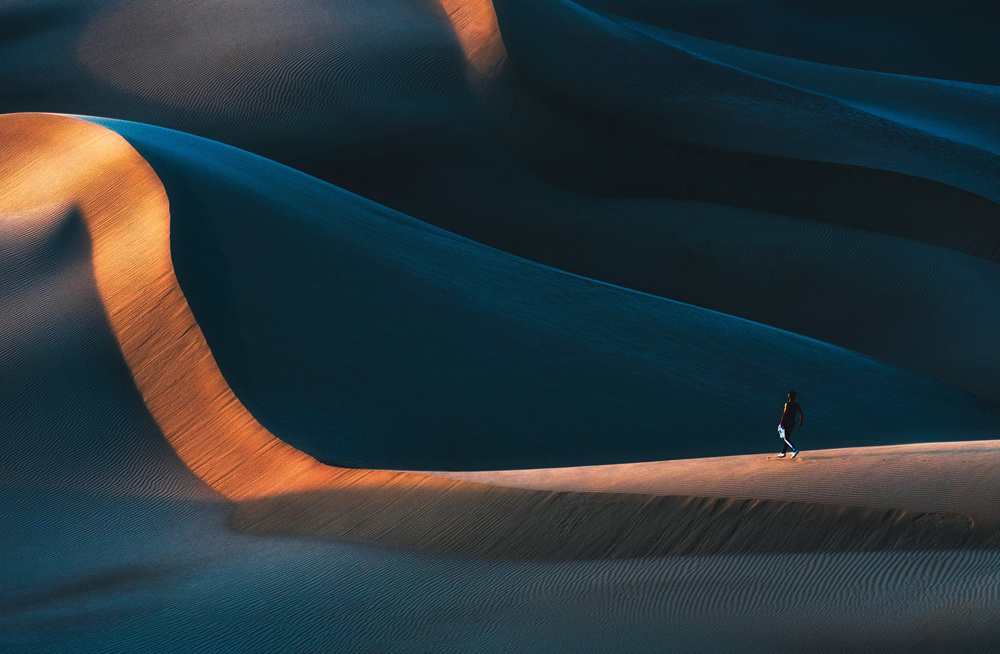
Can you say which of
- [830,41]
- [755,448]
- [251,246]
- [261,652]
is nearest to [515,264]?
[251,246]

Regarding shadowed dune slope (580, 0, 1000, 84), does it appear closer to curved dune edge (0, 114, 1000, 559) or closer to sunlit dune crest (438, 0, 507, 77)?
sunlit dune crest (438, 0, 507, 77)

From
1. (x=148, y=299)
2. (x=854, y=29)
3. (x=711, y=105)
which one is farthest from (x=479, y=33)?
(x=854, y=29)

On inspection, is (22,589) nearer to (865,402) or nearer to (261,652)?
(261,652)

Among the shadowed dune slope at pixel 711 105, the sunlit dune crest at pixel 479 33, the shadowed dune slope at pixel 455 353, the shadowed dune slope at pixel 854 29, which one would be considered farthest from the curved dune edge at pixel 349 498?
the shadowed dune slope at pixel 854 29

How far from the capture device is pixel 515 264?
12156 mm

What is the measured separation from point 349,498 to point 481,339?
3278mm

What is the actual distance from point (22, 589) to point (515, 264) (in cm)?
721

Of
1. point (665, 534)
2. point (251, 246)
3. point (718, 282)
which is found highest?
point (665, 534)

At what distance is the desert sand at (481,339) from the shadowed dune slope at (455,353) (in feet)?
0.15

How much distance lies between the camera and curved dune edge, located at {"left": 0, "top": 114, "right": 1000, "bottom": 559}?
5.53 metres

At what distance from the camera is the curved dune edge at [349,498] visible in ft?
18.1

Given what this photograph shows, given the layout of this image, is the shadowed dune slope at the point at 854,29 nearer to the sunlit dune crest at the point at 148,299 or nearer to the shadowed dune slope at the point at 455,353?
the shadowed dune slope at the point at 455,353

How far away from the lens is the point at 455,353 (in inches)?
378

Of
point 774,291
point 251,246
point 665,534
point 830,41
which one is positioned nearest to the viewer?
point 665,534
